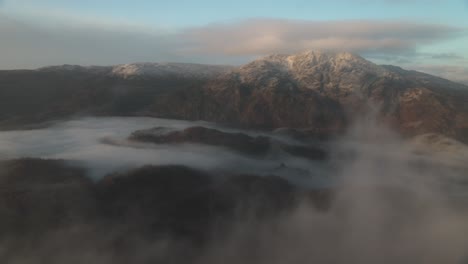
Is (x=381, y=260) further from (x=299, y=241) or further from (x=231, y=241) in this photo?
(x=231, y=241)

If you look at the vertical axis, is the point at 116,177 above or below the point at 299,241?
above

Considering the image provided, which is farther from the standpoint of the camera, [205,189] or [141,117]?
[141,117]

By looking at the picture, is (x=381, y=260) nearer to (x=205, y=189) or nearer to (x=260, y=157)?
(x=205, y=189)

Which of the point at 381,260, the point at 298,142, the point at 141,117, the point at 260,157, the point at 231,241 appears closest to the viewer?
the point at 381,260

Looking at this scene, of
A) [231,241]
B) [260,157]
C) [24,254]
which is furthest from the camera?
[260,157]

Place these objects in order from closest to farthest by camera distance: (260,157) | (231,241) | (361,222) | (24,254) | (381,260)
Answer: (24,254) → (381,260) → (231,241) → (361,222) → (260,157)

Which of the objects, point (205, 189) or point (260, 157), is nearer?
point (205, 189)

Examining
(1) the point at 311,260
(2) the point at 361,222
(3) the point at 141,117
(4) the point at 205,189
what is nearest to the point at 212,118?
(3) the point at 141,117

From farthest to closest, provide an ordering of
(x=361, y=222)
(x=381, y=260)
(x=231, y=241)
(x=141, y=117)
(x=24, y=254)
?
(x=141, y=117) < (x=361, y=222) < (x=231, y=241) < (x=381, y=260) < (x=24, y=254)

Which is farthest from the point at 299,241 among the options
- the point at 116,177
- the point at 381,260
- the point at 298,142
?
the point at 298,142
